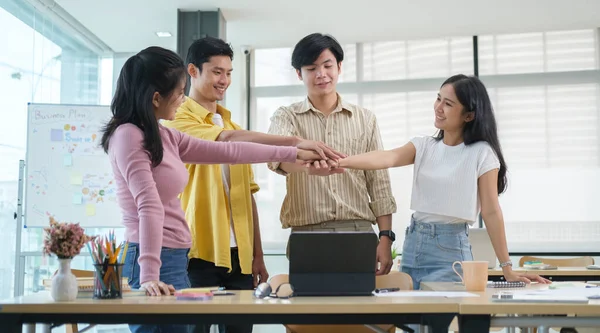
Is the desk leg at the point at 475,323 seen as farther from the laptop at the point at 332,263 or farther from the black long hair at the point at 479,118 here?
the black long hair at the point at 479,118

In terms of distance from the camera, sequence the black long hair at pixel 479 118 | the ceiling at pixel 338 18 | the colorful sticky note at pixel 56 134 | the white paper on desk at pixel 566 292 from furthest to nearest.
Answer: the ceiling at pixel 338 18, the colorful sticky note at pixel 56 134, the black long hair at pixel 479 118, the white paper on desk at pixel 566 292

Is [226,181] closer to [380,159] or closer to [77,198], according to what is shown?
[380,159]

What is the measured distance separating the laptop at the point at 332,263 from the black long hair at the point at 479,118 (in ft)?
3.30

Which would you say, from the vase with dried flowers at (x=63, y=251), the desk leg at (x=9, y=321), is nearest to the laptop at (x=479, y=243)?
the vase with dried flowers at (x=63, y=251)

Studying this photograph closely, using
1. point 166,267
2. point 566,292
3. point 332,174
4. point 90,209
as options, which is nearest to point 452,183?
point 332,174

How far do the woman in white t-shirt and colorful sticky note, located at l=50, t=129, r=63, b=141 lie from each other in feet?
10.5

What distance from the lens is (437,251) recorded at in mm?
2555

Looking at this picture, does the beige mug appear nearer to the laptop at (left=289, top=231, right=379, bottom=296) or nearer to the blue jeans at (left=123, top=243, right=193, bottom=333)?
the laptop at (left=289, top=231, right=379, bottom=296)

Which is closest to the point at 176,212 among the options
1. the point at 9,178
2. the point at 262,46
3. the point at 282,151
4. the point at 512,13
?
the point at 282,151

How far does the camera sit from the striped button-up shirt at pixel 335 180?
115 inches

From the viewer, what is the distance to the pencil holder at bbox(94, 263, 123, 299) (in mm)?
1871

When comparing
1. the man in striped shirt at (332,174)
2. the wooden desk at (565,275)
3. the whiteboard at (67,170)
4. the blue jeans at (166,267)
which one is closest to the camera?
the blue jeans at (166,267)

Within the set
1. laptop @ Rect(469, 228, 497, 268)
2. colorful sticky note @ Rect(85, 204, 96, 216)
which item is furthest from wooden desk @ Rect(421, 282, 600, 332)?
colorful sticky note @ Rect(85, 204, 96, 216)

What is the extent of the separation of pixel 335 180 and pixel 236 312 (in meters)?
1.34
